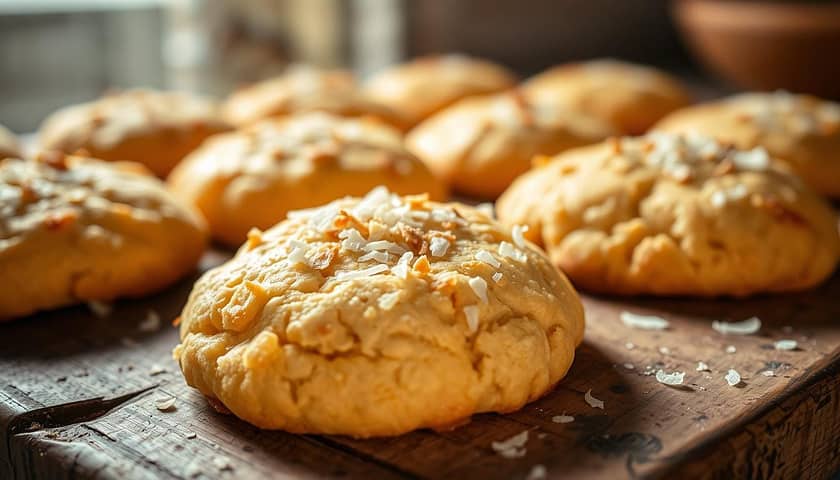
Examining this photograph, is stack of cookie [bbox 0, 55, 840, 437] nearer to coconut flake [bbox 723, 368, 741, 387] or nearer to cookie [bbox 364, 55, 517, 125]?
cookie [bbox 364, 55, 517, 125]

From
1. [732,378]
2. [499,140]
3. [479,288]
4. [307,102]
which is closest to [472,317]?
[479,288]

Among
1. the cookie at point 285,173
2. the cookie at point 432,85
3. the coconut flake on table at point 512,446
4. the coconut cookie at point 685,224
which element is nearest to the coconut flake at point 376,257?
the coconut flake on table at point 512,446

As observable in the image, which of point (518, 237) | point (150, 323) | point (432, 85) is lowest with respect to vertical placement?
point (150, 323)

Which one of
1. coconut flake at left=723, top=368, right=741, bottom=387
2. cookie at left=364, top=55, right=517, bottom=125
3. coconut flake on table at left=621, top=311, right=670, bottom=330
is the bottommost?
coconut flake on table at left=621, top=311, right=670, bottom=330

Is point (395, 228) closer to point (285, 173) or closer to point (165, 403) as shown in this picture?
point (165, 403)

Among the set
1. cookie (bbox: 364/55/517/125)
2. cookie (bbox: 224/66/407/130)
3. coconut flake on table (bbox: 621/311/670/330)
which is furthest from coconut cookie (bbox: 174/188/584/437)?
cookie (bbox: 364/55/517/125)

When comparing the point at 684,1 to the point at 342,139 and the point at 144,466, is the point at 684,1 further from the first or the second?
the point at 144,466
